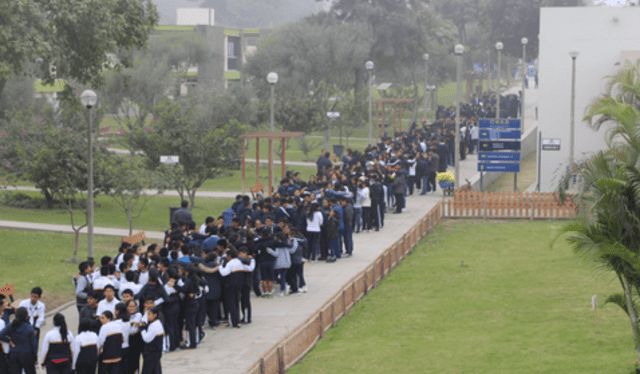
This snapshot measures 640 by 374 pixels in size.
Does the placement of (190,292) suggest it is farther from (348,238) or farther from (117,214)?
(117,214)

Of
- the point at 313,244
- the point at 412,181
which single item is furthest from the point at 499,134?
the point at 313,244

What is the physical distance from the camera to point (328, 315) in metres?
15.4

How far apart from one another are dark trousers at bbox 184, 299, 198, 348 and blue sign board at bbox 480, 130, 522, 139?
1868 centimetres

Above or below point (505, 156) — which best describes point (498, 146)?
above

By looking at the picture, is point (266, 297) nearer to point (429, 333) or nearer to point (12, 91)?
point (429, 333)

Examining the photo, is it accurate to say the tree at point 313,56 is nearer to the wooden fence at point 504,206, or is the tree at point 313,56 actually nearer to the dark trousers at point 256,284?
the wooden fence at point 504,206

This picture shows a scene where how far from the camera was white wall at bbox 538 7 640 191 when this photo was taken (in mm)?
34938

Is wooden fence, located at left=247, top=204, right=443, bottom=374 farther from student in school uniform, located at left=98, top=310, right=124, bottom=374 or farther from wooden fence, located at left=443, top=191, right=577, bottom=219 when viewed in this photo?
wooden fence, located at left=443, top=191, right=577, bottom=219

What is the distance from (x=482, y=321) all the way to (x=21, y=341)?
835 centimetres

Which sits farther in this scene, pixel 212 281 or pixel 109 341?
pixel 212 281

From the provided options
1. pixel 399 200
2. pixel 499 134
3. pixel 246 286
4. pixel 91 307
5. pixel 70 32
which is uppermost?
pixel 70 32

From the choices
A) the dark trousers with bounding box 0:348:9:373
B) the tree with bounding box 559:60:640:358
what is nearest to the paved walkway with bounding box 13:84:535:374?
the dark trousers with bounding box 0:348:9:373

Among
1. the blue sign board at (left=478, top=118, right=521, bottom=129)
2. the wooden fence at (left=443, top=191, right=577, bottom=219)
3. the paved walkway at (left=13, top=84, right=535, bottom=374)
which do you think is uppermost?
the blue sign board at (left=478, top=118, right=521, bottom=129)

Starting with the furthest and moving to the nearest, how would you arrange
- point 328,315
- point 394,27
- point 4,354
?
point 394,27 < point 328,315 < point 4,354
